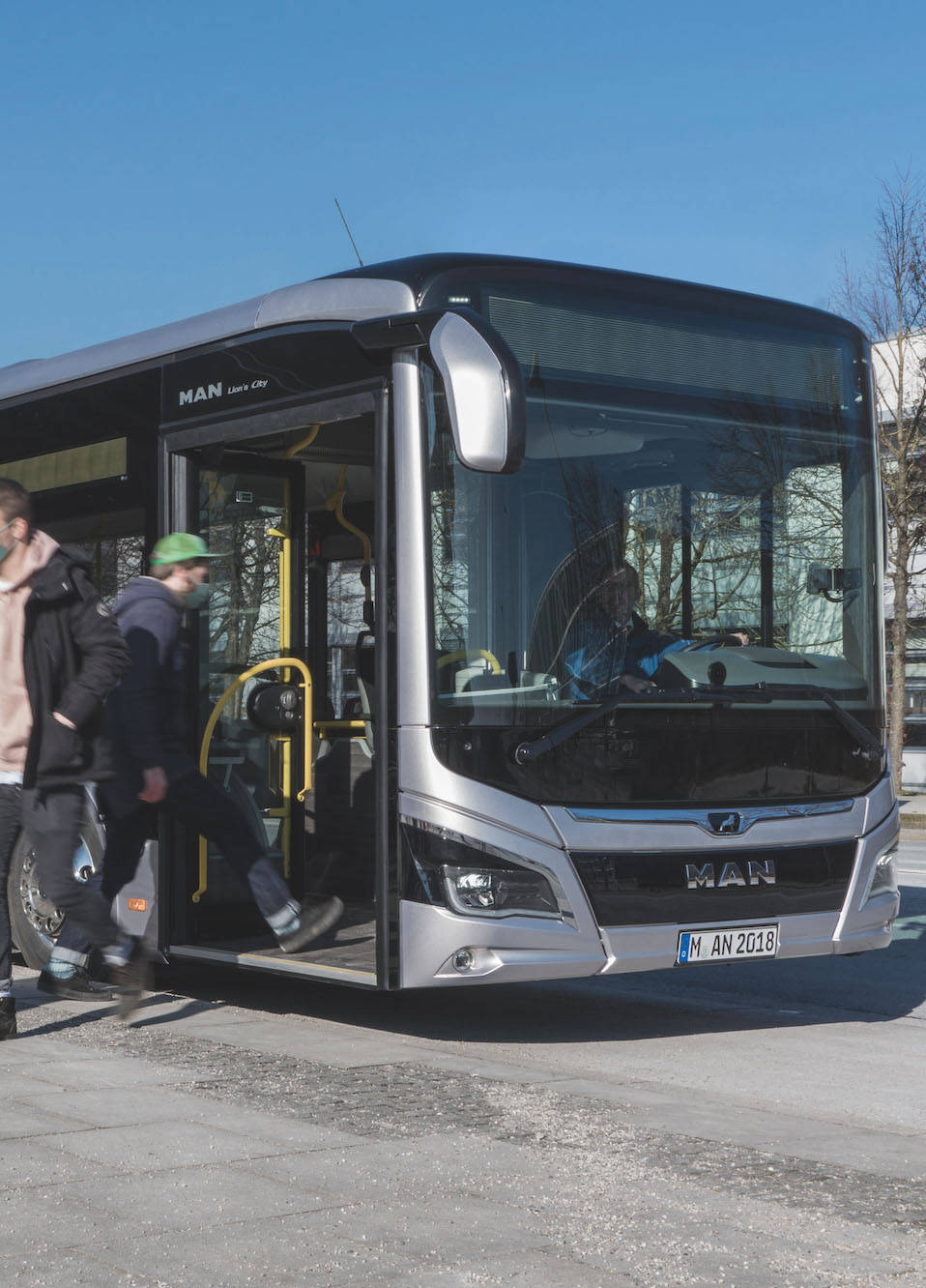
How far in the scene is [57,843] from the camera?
23.8 feet

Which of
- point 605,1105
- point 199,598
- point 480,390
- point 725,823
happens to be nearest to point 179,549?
point 199,598

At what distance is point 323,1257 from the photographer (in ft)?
14.3

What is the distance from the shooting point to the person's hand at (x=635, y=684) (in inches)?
294

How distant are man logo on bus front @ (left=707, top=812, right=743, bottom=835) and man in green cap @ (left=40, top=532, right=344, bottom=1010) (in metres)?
1.67

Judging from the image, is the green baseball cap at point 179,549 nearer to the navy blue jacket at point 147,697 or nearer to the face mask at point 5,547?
the navy blue jacket at point 147,697

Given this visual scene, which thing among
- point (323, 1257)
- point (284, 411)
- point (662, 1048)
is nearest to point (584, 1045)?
point (662, 1048)

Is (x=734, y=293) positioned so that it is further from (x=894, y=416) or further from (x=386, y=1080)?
(x=894, y=416)

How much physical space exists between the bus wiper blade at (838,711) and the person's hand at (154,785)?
2.59 m

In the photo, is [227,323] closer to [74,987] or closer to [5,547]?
[5,547]

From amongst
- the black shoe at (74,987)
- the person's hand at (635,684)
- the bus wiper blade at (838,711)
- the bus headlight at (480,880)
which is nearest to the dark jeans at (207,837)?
the black shoe at (74,987)

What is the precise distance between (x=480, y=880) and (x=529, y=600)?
114 centimetres

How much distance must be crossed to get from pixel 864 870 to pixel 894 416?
2115cm

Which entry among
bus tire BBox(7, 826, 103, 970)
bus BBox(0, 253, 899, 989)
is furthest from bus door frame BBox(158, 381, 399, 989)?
bus tire BBox(7, 826, 103, 970)

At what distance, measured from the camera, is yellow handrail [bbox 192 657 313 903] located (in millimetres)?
8430
